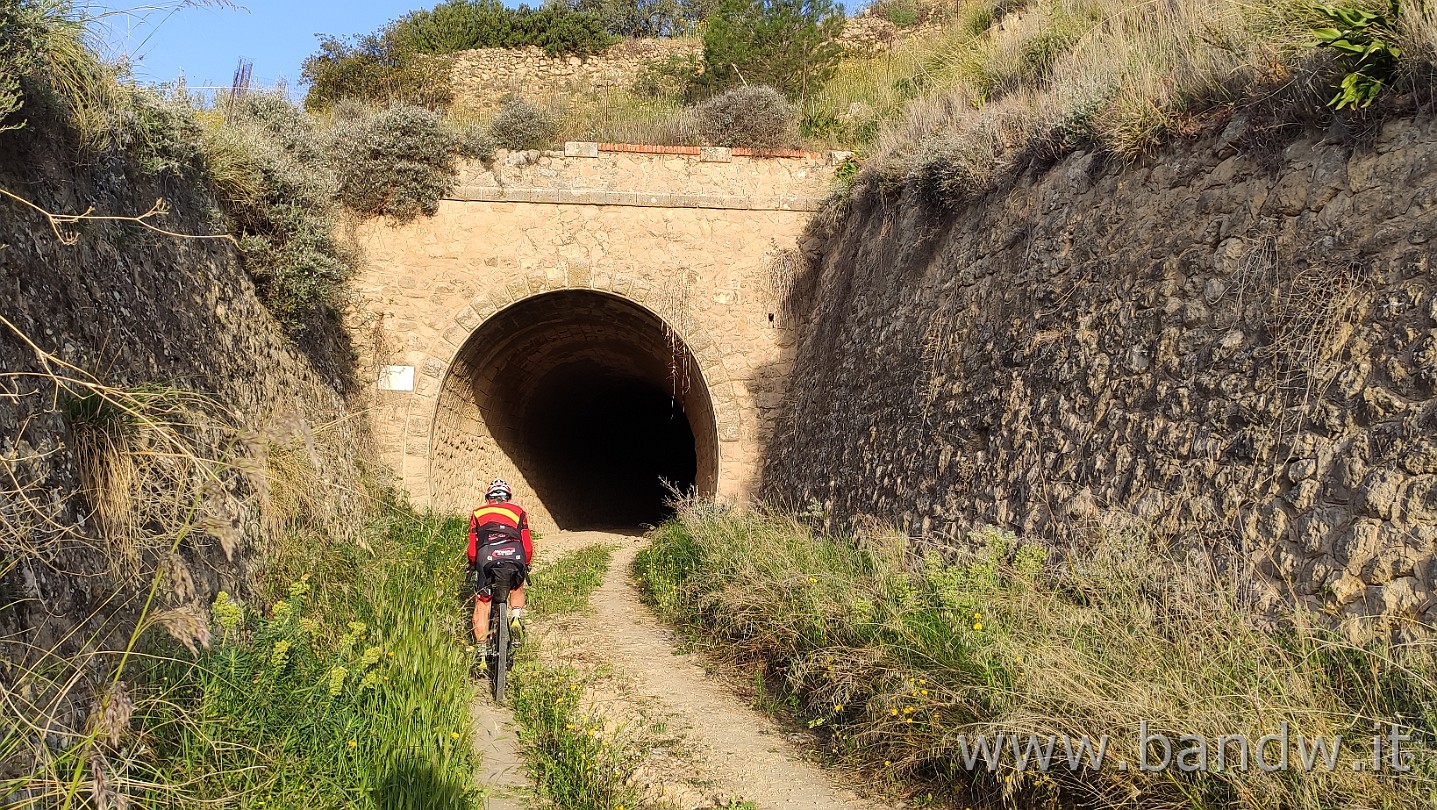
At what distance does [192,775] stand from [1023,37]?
10518 mm

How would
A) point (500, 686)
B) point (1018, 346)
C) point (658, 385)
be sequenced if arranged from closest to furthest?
point (500, 686), point (1018, 346), point (658, 385)

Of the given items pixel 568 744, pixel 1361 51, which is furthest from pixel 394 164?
pixel 1361 51

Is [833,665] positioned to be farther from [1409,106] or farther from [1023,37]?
[1023,37]

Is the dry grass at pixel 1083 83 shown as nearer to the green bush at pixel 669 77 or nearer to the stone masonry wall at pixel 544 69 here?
the green bush at pixel 669 77

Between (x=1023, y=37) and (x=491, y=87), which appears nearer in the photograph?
(x=1023, y=37)

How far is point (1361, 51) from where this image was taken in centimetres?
468

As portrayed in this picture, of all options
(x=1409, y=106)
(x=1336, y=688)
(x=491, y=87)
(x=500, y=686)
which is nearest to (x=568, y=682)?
(x=500, y=686)

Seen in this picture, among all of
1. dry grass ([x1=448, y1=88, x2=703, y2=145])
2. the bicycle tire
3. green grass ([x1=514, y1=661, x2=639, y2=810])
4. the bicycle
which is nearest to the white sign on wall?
dry grass ([x1=448, y1=88, x2=703, y2=145])

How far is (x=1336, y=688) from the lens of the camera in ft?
11.4

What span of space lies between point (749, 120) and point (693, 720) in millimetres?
9206

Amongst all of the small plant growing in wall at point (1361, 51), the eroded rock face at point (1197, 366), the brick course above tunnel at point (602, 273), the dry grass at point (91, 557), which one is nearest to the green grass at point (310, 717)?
the dry grass at point (91, 557)

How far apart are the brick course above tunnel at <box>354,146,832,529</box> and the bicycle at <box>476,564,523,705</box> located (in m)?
5.27

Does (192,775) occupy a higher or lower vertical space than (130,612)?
lower

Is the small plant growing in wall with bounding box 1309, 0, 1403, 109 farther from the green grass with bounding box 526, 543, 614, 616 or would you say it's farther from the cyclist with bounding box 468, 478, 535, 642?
the green grass with bounding box 526, 543, 614, 616
